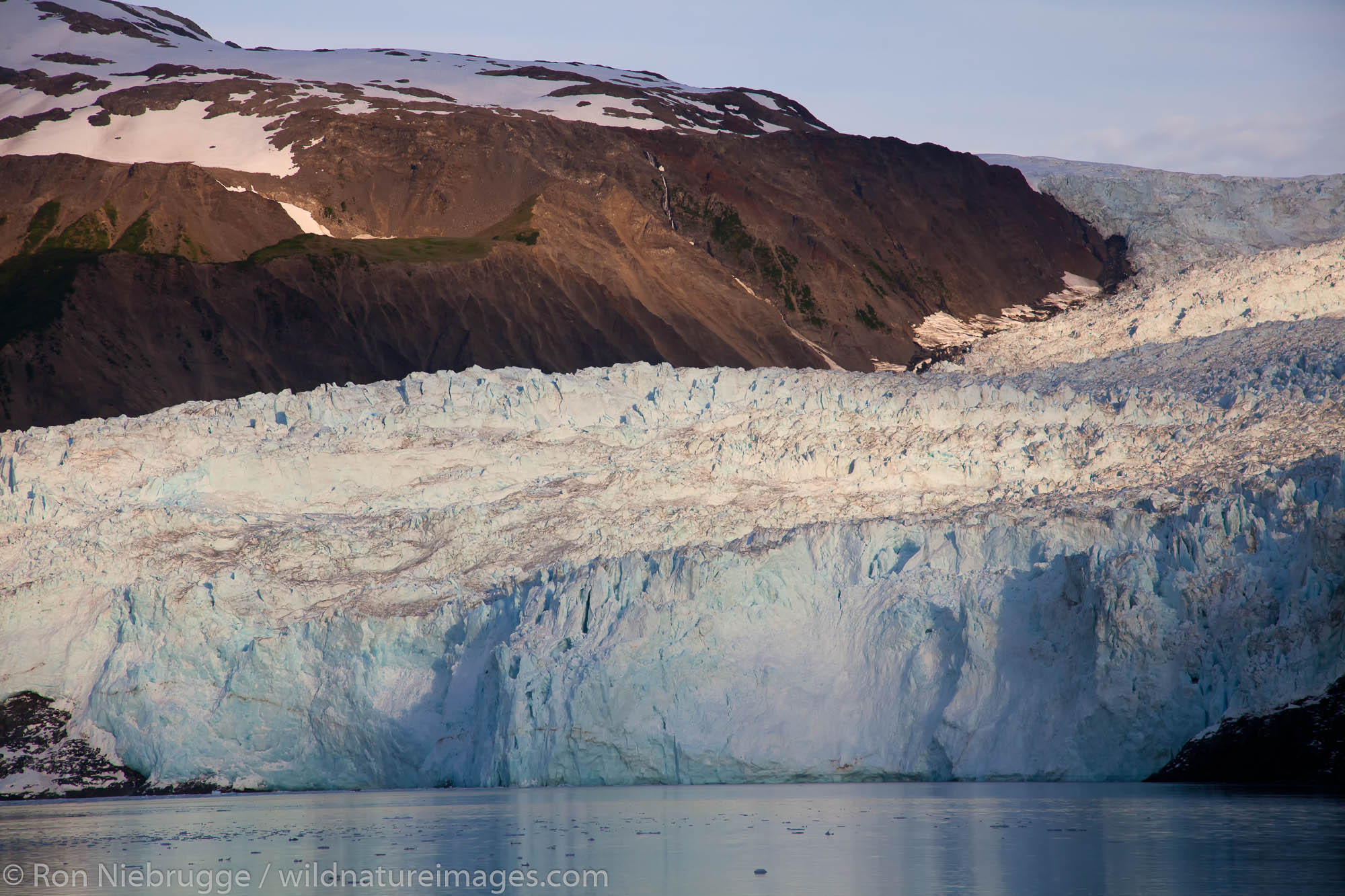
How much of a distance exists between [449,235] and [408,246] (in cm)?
913

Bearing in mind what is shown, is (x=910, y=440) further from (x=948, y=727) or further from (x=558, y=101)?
(x=558, y=101)

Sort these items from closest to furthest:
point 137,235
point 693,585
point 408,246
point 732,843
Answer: point 732,843 < point 693,585 < point 137,235 < point 408,246

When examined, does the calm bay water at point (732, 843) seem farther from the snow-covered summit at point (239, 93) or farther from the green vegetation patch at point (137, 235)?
the snow-covered summit at point (239, 93)

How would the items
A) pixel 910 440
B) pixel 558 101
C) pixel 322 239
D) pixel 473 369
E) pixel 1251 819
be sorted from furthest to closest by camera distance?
pixel 558 101 → pixel 322 239 → pixel 473 369 → pixel 910 440 → pixel 1251 819

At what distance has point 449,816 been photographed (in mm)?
27984

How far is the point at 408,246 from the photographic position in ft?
283

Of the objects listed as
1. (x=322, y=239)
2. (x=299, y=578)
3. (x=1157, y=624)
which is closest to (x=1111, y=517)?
(x=1157, y=624)

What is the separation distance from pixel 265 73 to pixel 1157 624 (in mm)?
109366

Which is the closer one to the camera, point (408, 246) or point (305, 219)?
point (408, 246)

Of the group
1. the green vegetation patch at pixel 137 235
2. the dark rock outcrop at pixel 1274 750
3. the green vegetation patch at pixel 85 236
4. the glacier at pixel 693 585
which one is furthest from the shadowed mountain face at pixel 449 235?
the dark rock outcrop at pixel 1274 750

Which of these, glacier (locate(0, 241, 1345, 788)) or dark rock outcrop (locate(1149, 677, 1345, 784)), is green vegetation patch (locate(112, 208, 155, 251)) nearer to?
glacier (locate(0, 241, 1345, 788))

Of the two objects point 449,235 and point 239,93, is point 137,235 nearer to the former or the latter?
point 449,235

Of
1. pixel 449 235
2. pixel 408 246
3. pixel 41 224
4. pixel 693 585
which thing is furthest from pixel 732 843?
pixel 41 224

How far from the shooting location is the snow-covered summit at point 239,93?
355 ft
